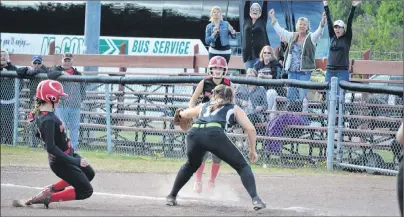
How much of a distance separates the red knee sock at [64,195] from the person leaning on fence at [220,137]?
1.25 m

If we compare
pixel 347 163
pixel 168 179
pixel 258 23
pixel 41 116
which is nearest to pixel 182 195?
pixel 168 179

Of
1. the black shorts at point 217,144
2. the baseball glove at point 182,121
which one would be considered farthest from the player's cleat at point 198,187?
the black shorts at point 217,144

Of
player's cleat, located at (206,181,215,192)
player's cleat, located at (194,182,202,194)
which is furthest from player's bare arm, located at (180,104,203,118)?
player's cleat, located at (206,181,215,192)

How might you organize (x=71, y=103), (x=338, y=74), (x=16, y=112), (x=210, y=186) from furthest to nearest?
1. (x=16, y=112)
2. (x=71, y=103)
3. (x=338, y=74)
4. (x=210, y=186)

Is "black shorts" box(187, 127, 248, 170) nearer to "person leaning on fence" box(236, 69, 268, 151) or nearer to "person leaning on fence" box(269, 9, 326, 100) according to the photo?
"person leaning on fence" box(236, 69, 268, 151)

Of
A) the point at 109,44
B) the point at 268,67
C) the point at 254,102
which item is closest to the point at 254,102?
the point at 254,102

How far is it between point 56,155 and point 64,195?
53 cm

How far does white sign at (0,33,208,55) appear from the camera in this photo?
2636 centimetres

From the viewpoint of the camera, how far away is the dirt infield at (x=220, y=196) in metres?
9.86

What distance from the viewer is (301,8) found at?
71.3ft

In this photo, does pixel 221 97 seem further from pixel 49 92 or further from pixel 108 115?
pixel 108 115

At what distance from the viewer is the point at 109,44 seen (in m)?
26.8

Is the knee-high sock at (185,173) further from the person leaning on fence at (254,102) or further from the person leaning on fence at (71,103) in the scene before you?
the person leaning on fence at (71,103)

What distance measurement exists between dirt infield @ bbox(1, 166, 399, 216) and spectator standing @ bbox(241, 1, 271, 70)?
3.12 meters
